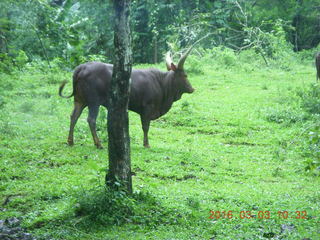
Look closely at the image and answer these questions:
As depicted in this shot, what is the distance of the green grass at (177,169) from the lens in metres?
5.95

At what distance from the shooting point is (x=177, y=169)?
336 inches

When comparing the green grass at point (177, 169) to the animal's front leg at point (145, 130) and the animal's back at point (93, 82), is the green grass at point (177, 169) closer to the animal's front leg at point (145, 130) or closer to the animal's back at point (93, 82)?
the animal's front leg at point (145, 130)

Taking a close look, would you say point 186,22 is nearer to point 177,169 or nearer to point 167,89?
point 167,89

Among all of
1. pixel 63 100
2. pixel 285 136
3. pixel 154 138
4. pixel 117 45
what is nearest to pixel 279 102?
pixel 285 136

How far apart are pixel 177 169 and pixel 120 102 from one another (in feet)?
8.98

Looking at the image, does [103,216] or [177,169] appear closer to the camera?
[103,216]

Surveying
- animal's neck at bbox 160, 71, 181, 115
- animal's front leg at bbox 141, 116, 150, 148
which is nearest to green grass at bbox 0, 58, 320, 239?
animal's front leg at bbox 141, 116, 150, 148

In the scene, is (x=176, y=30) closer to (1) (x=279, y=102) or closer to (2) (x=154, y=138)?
(1) (x=279, y=102)
